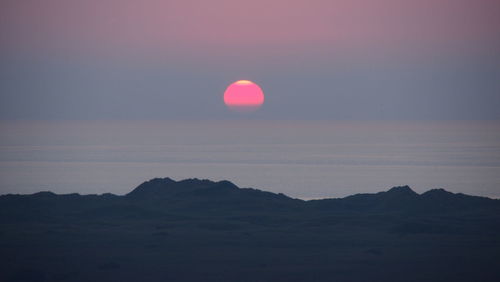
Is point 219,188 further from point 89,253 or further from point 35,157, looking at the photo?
point 35,157

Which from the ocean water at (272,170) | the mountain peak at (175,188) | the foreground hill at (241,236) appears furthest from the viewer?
the ocean water at (272,170)

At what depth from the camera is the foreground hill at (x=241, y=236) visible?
51.4m

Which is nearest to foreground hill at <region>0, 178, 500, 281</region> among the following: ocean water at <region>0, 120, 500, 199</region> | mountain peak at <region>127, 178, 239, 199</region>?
mountain peak at <region>127, 178, 239, 199</region>

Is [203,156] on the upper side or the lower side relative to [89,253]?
upper

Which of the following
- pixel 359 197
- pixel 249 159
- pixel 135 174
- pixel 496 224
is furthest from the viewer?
pixel 249 159

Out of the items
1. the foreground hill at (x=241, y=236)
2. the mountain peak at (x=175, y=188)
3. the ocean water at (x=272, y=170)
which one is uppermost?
the ocean water at (x=272, y=170)

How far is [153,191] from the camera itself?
7862 cm

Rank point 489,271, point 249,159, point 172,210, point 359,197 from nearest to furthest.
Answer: point 489,271 < point 172,210 < point 359,197 < point 249,159

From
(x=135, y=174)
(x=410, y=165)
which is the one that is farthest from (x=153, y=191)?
(x=410, y=165)

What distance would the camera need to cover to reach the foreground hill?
169 ft

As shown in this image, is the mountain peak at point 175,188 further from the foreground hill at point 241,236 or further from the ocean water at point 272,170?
the ocean water at point 272,170

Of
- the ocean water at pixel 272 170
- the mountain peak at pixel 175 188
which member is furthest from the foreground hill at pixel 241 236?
the ocean water at pixel 272 170

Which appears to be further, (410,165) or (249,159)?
(249,159)

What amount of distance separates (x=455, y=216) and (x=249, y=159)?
10911cm
